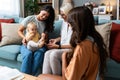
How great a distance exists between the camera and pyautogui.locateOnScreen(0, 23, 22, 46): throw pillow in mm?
3123

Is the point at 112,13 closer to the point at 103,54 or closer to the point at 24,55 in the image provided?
the point at 24,55

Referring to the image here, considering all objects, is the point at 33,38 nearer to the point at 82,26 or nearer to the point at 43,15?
the point at 43,15

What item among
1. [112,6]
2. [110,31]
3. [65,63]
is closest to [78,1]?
[112,6]

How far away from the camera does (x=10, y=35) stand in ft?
10.3

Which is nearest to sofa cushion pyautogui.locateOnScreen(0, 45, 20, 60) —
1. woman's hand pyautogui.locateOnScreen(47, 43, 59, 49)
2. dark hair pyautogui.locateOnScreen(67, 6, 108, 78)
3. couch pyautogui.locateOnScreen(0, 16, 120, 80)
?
couch pyautogui.locateOnScreen(0, 16, 120, 80)

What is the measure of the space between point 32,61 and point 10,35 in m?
0.78

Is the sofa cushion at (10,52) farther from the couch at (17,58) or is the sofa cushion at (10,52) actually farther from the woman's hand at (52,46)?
the woman's hand at (52,46)

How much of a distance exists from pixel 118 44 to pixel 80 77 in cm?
118

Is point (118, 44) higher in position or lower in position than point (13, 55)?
higher

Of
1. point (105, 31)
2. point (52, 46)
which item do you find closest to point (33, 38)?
point (52, 46)

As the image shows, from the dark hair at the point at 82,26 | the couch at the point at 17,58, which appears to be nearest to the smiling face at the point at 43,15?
the couch at the point at 17,58

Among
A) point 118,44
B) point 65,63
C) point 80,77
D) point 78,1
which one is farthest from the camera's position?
point 78,1

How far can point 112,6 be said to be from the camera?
16.3 feet

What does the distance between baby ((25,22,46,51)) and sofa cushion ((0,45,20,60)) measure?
26 centimetres
